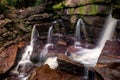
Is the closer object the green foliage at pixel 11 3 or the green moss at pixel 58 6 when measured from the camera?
the green moss at pixel 58 6

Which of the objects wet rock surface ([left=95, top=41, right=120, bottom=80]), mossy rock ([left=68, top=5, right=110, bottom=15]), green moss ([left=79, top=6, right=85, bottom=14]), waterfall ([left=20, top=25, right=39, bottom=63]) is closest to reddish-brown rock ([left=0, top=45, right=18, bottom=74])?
waterfall ([left=20, top=25, right=39, bottom=63])

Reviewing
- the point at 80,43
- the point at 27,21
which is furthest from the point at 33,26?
the point at 80,43

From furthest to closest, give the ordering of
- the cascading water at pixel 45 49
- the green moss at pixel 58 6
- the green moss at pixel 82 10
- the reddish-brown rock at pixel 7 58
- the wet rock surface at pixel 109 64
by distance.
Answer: the green moss at pixel 58 6 → the green moss at pixel 82 10 → the cascading water at pixel 45 49 → the reddish-brown rock at pixel 7 58 → the wet rock surface at pixel 109 64

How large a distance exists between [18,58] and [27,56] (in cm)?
65

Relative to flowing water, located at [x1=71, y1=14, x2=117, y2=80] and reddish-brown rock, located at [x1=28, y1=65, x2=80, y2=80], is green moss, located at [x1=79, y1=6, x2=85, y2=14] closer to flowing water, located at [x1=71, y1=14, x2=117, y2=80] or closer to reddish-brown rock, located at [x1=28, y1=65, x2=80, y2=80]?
flowing water, located at [x1=71, y1=14, x2=117, y2=80]

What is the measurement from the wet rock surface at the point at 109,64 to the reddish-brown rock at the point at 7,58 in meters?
6.00

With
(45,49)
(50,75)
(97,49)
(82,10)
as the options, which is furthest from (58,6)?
(50,75)

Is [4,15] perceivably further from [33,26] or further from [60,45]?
[60,45]

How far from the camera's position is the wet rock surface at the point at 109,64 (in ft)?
27.4

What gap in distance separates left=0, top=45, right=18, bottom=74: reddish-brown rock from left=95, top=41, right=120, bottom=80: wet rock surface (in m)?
6.00

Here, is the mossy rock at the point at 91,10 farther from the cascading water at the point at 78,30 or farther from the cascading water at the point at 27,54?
the cascading water at the point at 27,54

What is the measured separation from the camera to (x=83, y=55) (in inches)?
513

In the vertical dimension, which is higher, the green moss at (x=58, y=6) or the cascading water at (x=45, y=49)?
the green moss at (x=58, y=6)

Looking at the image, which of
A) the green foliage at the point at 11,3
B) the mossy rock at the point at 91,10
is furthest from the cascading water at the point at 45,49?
the green foliage at the point at 11,3
